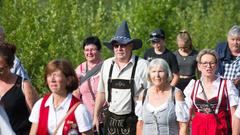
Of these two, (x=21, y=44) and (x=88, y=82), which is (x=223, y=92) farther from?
(x=21, y=44)

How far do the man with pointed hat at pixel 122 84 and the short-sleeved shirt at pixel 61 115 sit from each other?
2.73 m

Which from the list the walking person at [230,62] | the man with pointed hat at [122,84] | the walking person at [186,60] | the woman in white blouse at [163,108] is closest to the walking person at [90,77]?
the man with pointed hat at [122,84]

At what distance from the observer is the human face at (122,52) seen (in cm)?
957

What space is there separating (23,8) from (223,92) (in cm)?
1242

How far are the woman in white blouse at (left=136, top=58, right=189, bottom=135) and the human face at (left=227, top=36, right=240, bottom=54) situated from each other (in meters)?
2.76

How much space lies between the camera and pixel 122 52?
9.62 m

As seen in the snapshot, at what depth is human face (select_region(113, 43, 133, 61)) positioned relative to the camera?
9.57m

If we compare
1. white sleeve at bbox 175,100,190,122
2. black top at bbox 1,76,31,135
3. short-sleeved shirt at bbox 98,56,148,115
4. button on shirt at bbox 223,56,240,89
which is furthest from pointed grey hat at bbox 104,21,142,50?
black top at bbox 1,76,31,135

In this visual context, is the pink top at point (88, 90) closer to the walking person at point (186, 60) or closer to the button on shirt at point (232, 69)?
the button on shirt at point (232, 69)

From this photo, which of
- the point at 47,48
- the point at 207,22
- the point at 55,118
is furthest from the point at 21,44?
the point at 207,22

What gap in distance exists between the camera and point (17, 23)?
20859mm

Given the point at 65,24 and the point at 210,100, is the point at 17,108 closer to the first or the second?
the point at 210,100

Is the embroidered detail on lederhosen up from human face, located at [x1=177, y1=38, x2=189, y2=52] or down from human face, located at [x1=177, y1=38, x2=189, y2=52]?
down

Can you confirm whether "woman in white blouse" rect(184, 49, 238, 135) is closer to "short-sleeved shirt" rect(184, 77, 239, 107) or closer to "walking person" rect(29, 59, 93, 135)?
Result: "short-sleeved shirt" rect(184, 77, 239, 107)
